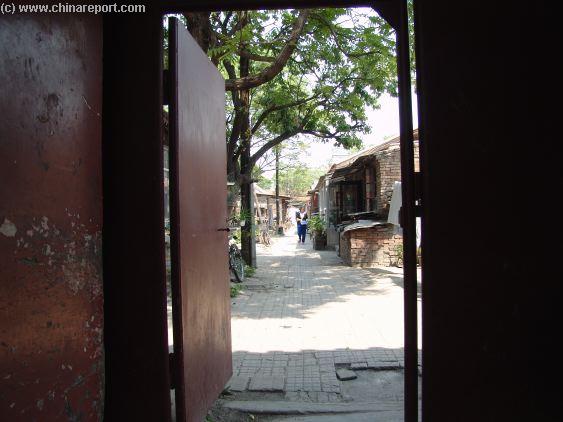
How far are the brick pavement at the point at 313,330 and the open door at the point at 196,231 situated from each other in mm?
768

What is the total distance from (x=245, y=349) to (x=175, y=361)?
257 cm

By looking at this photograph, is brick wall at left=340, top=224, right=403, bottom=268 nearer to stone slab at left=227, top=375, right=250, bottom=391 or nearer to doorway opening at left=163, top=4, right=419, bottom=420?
doorway opening at left=163, top=4, right=419, bottom=420

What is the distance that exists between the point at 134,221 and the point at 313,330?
3.95 meters

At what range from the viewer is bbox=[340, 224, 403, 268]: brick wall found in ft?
39.3

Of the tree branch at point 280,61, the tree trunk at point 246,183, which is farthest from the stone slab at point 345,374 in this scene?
the tree trunk at point 246,183

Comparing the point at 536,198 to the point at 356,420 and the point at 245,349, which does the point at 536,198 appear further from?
the point at 245,349

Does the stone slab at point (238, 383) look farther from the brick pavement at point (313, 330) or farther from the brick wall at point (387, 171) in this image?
the brick wall at point (387, 171)

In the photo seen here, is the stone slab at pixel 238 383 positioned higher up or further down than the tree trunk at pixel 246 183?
further down

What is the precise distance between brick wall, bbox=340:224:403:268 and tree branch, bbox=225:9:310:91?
6.07m

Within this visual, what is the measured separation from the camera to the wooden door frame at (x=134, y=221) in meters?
2.48

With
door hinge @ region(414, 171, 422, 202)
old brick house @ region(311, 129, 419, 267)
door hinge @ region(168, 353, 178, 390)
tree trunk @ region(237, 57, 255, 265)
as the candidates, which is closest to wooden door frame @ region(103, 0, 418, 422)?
door hinge @ region(168, 353, 178, 390)

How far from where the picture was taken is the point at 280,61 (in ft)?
23.4

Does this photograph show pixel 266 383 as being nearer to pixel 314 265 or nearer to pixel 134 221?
pixel 134 221

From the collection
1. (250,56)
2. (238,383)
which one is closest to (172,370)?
(238,383)
